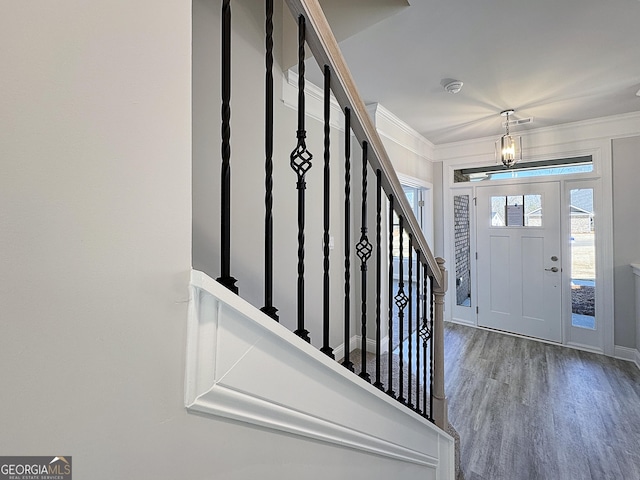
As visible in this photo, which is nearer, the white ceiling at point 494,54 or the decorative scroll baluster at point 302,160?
the decorative scroll baluster at point 302,160

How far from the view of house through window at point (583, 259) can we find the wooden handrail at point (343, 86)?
336 cm

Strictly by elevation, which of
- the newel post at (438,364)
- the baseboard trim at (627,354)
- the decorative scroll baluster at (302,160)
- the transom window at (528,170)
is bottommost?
the baseboard trim at (627,354)

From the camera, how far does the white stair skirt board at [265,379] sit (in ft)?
1.59

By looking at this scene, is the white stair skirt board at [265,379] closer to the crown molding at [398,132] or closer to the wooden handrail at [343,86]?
the wooden handrail at [343,86]

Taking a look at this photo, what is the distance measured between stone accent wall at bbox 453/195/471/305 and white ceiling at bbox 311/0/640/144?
135 cm

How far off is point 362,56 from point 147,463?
7.68ft

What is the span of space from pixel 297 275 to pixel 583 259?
11.8ft

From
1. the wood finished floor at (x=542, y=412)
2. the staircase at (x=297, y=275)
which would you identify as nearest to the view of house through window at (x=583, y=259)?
the wood finished floor at (x=542, y=412)

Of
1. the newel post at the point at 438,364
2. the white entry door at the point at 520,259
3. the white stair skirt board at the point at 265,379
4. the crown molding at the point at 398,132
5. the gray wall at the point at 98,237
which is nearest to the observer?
the gray wall at the point at 98,237

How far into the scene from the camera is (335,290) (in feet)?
8.89

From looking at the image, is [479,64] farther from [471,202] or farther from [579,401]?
[579,401]

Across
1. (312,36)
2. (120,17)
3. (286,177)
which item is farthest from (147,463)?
(286,177)

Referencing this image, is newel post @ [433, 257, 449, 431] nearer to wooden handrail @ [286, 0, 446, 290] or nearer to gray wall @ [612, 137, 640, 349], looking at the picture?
wooden handrail @ [286, 0, 446, 290]

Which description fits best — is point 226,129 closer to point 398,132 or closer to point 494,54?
point 494,54
